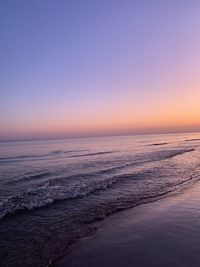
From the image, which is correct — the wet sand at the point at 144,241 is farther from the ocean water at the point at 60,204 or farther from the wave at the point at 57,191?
the wave at the point at 57,191

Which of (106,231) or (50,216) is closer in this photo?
(106,231)

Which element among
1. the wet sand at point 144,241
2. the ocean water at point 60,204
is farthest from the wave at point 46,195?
the wet sand at point 144,241

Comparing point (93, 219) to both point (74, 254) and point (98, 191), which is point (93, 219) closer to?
point (74, 254)

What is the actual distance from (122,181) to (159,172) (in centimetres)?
512

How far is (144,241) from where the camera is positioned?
324 inches

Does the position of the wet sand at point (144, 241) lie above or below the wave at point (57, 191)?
below

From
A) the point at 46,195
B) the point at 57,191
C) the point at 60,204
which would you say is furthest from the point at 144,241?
the point at 57,191

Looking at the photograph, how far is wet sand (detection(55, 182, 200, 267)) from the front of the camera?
22.6 ft

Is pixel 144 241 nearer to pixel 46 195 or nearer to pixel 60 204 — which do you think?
pixel 60 204

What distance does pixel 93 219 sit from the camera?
1091cm

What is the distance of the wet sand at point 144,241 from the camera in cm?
690

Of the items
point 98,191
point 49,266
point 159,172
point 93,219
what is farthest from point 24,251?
point 159,172

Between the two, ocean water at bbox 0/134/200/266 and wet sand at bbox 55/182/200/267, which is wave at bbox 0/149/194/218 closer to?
ocean water at bbox 0/134/200/266

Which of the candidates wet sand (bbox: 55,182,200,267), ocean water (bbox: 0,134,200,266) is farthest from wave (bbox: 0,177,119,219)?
wet sand (bbox: 55,182,200,267)
